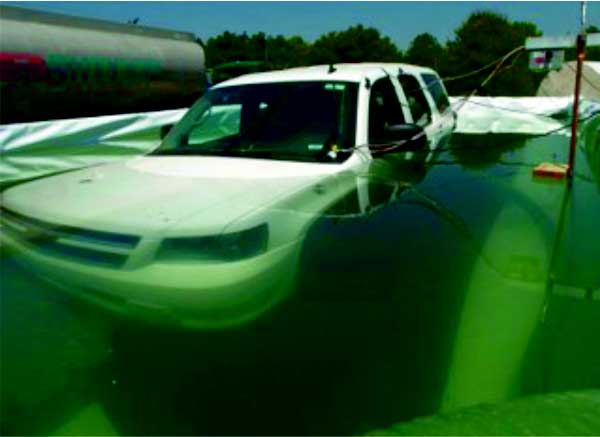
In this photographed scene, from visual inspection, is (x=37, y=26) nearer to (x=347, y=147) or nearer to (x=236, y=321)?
(x=347, y=147)

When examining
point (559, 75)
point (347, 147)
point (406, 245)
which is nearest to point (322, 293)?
point (406, 245)

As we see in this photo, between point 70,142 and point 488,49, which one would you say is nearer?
point 70,142

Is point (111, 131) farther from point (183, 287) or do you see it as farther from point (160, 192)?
point (183, 287)

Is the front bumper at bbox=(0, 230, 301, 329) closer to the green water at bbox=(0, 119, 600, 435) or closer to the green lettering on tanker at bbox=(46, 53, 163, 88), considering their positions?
the green water at bbox=(0, 119, 600, 435)

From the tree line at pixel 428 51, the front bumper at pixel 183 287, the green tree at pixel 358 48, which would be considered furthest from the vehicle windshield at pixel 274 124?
the green tree at pixel 358 48

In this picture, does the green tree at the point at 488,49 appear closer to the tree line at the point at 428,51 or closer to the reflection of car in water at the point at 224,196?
the tree line at the point at 428,51

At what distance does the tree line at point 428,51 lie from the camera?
73.8 ft

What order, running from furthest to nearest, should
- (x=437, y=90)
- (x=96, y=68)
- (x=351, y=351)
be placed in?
1. (x=96, y=68)
2. (x=437, y=90)
3. (x=351, y=351)

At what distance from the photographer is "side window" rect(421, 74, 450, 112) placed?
17.2 feet

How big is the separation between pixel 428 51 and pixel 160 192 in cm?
3538

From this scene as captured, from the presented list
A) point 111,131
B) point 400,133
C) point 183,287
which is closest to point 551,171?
point 400,133

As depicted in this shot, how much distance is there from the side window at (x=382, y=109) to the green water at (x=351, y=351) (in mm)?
1457

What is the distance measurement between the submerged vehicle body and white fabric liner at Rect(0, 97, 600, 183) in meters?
1.59

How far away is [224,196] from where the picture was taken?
8.13 feet
